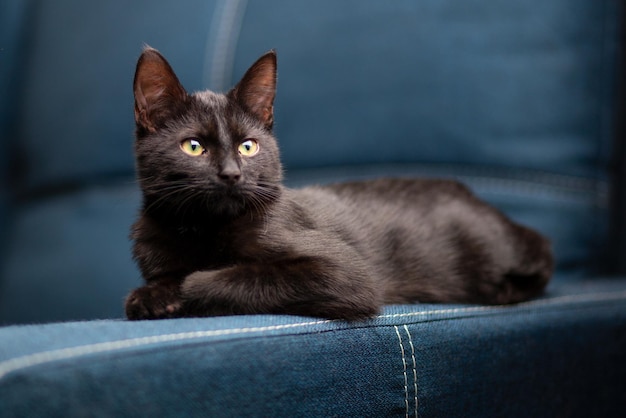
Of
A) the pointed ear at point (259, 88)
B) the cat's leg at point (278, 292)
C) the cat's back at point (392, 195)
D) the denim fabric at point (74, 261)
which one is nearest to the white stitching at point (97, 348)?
the cat's leg at point (278, 292)

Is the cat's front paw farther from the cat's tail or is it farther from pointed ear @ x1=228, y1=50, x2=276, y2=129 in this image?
the cat's tail

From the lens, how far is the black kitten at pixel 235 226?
39.9 inches

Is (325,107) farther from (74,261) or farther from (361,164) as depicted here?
(74,261)

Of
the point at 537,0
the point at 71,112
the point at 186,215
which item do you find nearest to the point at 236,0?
the point at 71,112

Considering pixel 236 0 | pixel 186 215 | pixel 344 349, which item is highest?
pixel 236 0

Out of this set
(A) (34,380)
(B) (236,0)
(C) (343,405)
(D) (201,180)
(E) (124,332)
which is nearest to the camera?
(A) (34,380)

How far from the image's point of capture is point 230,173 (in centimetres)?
107

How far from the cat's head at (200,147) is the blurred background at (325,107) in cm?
72

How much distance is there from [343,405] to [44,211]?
1.53 meters

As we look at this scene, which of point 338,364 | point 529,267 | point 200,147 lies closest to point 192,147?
point 200,147

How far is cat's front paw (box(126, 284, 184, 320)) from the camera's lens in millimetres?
986

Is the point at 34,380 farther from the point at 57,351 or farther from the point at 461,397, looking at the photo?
the point at 461,397

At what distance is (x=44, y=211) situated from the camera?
7.02 ft

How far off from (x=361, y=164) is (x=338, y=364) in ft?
3.42
